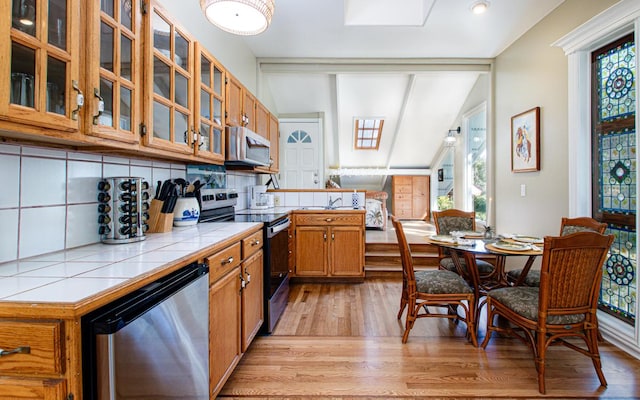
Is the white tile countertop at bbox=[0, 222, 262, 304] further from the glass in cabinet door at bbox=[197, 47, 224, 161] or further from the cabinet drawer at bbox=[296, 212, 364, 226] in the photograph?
the cabinet drawer at bbox=[296, 212, 364, 226]

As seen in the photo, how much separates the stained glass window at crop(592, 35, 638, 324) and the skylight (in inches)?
195

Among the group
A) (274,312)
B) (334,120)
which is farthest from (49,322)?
(334,120)

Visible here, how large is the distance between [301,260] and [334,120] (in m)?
4.20

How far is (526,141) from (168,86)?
3.55 metres

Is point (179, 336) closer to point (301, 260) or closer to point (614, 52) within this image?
point (301, 260)

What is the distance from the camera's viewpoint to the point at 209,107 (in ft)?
7.13

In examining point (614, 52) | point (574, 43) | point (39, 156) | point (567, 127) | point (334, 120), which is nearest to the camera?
point (39, 156)

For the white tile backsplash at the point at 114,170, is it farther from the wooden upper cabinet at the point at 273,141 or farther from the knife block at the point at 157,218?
the wooden upper cabinet at the point at 273,141

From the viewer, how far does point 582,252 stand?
1.76 m

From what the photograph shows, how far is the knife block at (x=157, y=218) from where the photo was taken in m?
1.89

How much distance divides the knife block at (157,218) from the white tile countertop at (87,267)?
0.16m

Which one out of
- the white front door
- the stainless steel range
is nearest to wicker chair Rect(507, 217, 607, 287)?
the stainless steel range

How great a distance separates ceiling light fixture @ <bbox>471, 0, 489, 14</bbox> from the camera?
9.60ft

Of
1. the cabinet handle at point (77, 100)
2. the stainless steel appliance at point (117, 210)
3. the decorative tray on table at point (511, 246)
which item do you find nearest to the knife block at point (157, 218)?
the stainless steel appliance at point (117, 210)
